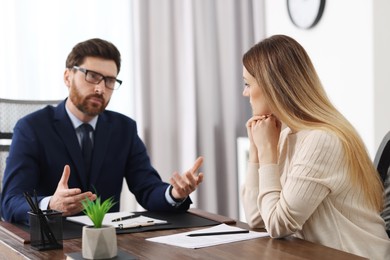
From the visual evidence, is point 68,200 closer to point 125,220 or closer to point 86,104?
point 125,220

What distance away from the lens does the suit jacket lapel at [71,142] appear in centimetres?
242

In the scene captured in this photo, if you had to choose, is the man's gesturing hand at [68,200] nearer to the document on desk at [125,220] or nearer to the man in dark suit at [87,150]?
the document on desk at [125,220]

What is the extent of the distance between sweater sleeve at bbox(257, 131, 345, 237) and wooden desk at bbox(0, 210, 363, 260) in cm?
6

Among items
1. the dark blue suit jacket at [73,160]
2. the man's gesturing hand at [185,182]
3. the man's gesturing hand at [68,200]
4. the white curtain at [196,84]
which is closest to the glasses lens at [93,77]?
the dark blue suit jacket at [73,160]

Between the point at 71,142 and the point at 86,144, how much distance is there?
0.08m

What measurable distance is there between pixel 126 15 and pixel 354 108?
157 centimetres

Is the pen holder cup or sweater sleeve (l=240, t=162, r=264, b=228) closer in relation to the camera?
the pen holder cup

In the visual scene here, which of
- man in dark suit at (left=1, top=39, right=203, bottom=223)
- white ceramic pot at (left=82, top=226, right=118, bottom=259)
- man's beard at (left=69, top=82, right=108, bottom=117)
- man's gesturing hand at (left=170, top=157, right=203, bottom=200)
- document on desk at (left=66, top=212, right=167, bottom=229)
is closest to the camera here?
white ceramic pot at (left=82, top=226, right=118, bottom=259)

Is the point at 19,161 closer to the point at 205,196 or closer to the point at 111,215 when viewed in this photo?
the point at 111,215

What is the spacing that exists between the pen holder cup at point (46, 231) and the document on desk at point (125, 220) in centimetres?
27

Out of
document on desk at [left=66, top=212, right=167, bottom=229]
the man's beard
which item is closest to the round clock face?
the man's beard

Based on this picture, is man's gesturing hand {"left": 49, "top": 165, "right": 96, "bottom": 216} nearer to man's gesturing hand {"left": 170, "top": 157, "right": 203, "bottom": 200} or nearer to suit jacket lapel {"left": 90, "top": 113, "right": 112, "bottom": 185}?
man's gesturing hand {"left": 170, "top": 157, "right": 203, "bottom": 200}

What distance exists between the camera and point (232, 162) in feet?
13.9

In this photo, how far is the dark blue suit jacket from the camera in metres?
2.30
